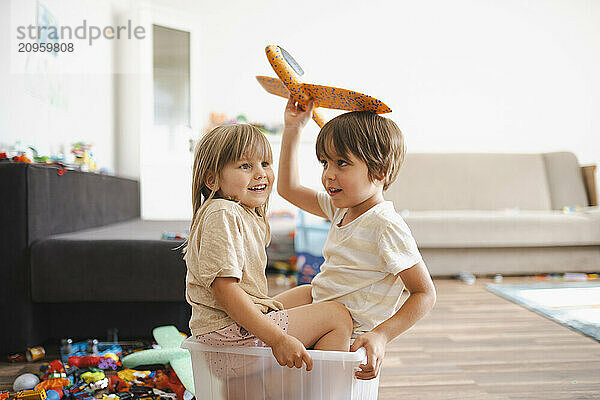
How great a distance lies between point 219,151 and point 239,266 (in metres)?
0.25

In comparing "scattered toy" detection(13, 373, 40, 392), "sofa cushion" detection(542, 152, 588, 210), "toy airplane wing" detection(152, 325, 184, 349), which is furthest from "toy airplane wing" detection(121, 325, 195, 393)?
"sofa cushion" detection(542, 152, 588, 210)

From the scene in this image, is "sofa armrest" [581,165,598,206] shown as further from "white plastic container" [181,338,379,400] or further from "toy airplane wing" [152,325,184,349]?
"white plastic container" [181,338,379,400]

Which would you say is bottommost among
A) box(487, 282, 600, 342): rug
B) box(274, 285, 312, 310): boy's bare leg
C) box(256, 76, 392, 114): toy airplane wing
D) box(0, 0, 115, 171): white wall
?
box(487, 282, 600, 342): rug

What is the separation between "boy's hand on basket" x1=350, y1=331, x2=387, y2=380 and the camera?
37.4 inches

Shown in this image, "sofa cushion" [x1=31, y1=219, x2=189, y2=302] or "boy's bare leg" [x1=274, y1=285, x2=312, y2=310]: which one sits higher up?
"boy's bare leg" [x1=274, y1=285, x2=312, y2=310]

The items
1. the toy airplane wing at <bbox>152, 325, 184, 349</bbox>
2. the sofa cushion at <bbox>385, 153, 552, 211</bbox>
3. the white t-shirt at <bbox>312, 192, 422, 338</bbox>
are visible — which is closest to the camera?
the white t-shirt at <bbox>312, 192, 422, 338</bbox>

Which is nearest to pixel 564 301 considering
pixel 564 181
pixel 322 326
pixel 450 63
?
pixel 564 181

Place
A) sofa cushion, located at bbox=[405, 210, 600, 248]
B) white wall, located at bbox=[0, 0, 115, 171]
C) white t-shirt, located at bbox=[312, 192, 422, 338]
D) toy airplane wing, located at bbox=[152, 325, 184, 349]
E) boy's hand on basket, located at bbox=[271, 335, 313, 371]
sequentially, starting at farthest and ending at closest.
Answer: sofa cushion, located at bbox=[405, 210, 600, 248], white wall, located at bbox=[0, 0, 115, 171], toy airplane wing, located at bbox=[152, 325, 184, 349], white t-shirt, located at bbox=[312, 192, 422, 338], boy's hand on basket, located at bbox=[271, 335, 313, 371]

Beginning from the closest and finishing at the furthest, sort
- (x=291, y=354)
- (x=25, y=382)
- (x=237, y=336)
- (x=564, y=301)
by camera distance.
A: (x=291, y=354)
(x=237, y=336)
(x=25, y=382)
(x=564, y=301)

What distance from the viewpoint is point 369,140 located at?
3.59 feet

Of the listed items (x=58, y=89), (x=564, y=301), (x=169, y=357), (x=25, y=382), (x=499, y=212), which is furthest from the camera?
(x=499, y=212)

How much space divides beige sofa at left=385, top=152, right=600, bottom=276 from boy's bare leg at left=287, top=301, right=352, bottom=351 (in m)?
2.48

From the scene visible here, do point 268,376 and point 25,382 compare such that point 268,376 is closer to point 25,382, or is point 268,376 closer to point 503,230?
point 25,382

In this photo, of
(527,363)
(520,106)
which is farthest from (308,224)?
(520,106)
